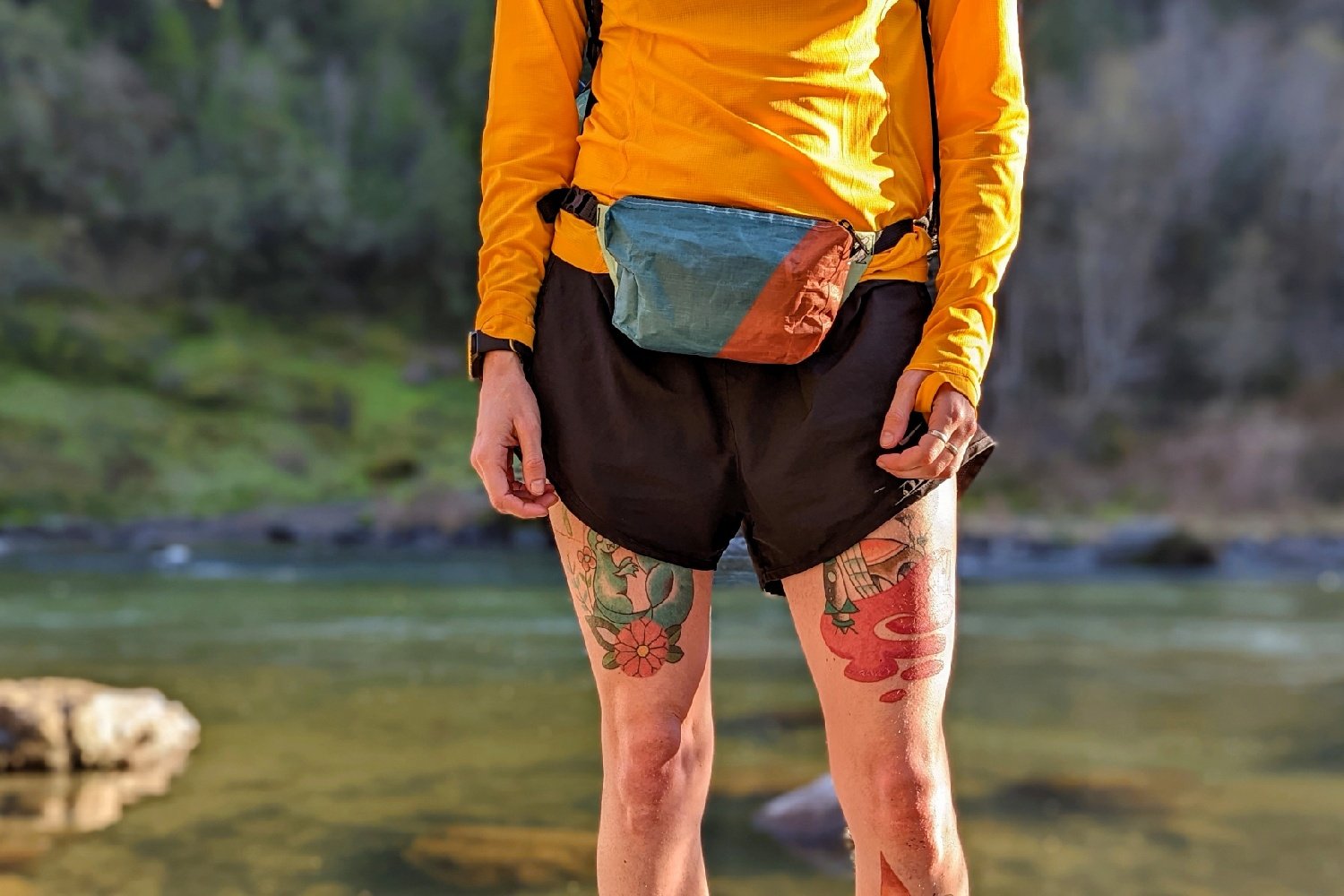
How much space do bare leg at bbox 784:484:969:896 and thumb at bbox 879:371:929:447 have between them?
0.27ft

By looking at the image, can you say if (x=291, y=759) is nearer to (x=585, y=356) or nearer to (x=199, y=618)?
(x=585, y=356)

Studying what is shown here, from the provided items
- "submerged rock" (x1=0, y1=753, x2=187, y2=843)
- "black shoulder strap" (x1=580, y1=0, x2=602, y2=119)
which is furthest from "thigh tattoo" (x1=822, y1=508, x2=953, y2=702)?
"submerged rock" (x1=0, y1=753, x2=187, y2=843)

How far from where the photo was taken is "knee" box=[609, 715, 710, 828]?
1.46 meters

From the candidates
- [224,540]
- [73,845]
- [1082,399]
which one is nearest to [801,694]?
[73,845]

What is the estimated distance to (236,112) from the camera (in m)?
29.7

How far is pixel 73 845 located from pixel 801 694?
3.12 meters

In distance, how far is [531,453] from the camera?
1.46 metres

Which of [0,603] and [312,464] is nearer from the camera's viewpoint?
[0,603]

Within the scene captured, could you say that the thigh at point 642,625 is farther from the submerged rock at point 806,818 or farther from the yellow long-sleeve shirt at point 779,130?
the submerged rock at point 806,818

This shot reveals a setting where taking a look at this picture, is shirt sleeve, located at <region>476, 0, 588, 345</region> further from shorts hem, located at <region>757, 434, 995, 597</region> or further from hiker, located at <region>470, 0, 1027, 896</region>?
shorts hem, located at <region>757, 434, 995, 597</region>

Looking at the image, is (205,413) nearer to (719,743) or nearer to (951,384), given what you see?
(719,743)

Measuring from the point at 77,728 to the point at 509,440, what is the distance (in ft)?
9.77

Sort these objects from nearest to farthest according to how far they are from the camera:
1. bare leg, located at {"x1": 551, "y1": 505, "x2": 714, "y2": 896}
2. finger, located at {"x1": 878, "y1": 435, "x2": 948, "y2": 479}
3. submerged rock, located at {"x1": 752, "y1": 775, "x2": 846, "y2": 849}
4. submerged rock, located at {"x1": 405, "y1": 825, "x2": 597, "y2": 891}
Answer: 1. finger, located at {"x1": 878, "y1": 435, "x2": 948, "y2": 479}
2. bare leg, located at {"x1": 551, "y1": 505, "x2": 714, "y2": 896}
3. submerged rock, located at {"x1": 405, "y1": 825, "x2": 597, "y2": 891}
4. submerged rock, located at {"x1": 752, "y1": 775, "x2": 846, "y2": 849}

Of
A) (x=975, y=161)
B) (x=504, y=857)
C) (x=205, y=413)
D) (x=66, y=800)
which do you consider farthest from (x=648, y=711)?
(x=205, y=413)
